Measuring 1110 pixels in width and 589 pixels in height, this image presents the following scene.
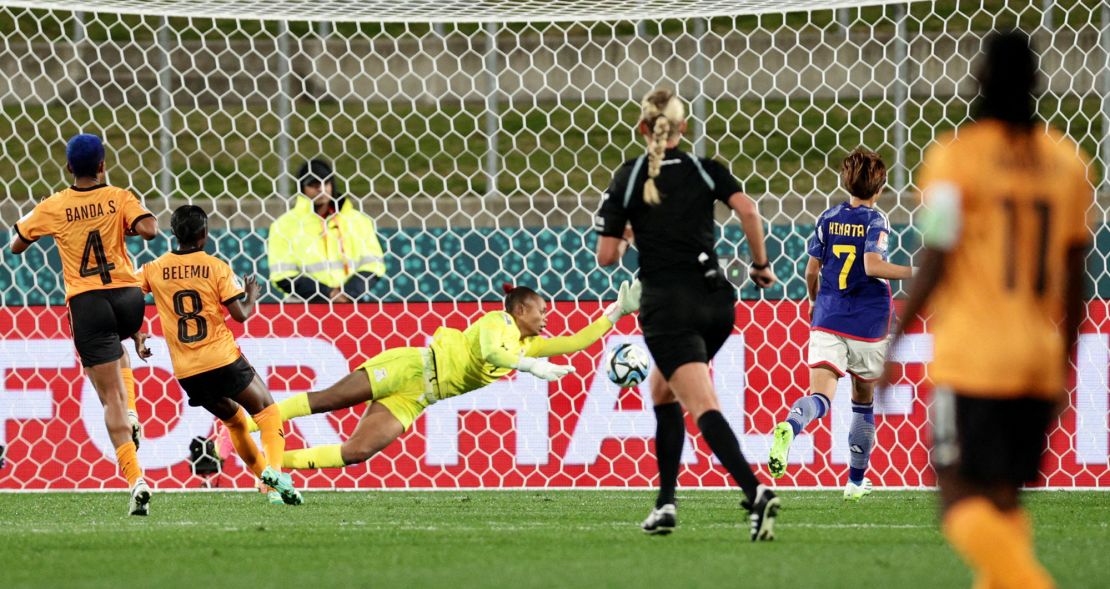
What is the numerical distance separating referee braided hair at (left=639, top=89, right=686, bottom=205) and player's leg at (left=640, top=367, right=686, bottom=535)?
2.27ft

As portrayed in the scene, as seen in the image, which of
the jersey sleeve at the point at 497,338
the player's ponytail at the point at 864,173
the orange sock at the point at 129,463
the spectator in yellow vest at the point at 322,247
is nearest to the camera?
the orange sock at the point at 129,463

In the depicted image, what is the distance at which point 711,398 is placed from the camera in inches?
213

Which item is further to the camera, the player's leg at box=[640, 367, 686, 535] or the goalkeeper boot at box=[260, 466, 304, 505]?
the goalkeeper boot at box=[260, 466, 304, 505]

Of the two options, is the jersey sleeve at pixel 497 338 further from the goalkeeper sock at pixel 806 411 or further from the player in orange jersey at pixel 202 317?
the goalkeeper sock at pixel 806 411

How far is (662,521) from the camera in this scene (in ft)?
18.9

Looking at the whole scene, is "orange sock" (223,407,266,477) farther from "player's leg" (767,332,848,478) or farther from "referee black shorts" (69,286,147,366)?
"player's leg" (767,332,848,478)

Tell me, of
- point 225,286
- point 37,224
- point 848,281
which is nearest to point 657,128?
point 848,281

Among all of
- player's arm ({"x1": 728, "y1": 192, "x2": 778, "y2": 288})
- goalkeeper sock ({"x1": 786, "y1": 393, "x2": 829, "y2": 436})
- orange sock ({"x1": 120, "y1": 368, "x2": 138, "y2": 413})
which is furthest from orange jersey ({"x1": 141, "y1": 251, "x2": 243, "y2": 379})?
player's arm ({"x1": 728, "y1": 192, "x2": 778, "y2": 288})

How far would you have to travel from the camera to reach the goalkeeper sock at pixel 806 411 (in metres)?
7.46

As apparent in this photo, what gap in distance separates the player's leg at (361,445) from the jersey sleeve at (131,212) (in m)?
1.48

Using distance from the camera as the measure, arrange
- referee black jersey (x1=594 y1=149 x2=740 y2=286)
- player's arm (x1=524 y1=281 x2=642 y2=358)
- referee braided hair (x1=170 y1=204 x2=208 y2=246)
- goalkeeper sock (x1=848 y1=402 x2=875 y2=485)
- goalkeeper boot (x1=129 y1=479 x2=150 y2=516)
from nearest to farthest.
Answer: referee black jersey (x1=594 y1=149 x2=740 y2=286) → goalkeeper boot (x1=129 y1=479 x2=150 y2=516) → referee braided hair (x1=170 y1=204 x2=208 y2=246) → goalkeeper sock (x1=848 y1=402 x2=875 y2=485) → player's arm (x1=524 y1=281 x2=642 y2=358)

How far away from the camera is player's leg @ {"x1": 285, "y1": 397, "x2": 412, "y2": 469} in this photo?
25.7 ft

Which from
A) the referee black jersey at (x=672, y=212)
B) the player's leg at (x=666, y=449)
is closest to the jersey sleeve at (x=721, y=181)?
the referee black jersey at (x=672, y=212)

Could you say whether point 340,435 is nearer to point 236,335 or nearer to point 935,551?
point 236,335
